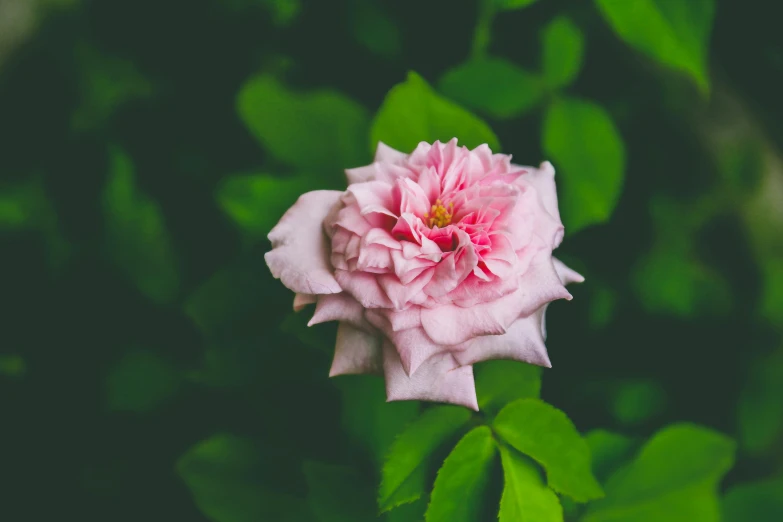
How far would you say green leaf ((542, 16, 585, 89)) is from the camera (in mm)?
821

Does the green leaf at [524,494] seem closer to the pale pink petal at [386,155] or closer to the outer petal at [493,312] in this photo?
the outer petal at [493,312]

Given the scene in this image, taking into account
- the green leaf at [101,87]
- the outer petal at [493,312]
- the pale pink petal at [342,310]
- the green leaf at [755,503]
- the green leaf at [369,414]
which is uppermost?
the outer petal at [493,312]

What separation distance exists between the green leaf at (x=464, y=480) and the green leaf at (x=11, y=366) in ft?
2.67

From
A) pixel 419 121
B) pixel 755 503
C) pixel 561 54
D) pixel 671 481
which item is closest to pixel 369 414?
pixel 419 121

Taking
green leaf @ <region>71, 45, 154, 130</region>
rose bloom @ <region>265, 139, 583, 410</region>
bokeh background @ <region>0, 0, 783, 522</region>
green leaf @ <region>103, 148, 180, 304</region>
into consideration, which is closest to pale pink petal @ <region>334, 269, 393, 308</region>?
rose bloom @ <region>265, 139, 583, 410</region>

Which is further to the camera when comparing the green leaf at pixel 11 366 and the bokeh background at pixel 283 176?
the green leaf at pixel 11 366

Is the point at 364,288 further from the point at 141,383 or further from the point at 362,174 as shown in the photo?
the point at 141,383

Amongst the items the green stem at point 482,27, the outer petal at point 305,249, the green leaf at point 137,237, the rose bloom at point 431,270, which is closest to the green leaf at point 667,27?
the green stem at point 482,27

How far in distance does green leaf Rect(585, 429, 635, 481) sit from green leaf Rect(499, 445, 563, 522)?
25cm

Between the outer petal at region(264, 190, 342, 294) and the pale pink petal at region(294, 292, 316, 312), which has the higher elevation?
the outer petal at region(264, 190, 342, 294)

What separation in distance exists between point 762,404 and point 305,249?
834mm

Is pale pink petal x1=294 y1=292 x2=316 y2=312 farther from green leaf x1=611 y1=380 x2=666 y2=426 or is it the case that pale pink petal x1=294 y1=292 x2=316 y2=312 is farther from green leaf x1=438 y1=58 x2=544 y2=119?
green leaf x1=611 y1=380 x2=666 y2=426

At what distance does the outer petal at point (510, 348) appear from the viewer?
48 cm

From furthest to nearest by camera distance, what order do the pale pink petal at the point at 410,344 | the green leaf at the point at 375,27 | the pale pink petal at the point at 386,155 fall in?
the green leaf at the point at 375,27 < the pale pink petal at the point at 386,155 < the pale pink petal at the point at 410,344
